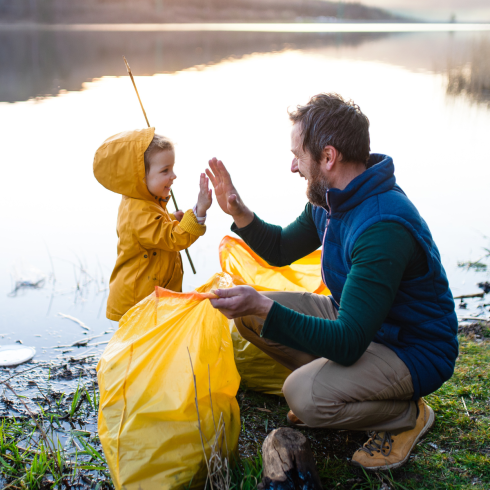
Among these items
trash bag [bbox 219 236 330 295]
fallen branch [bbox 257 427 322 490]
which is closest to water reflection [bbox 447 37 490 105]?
trash bag [bbox 219 236 330 295]

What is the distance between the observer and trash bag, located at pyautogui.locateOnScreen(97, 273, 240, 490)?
5.42 feet

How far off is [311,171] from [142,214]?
2.71 feet

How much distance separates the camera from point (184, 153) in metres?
6.54

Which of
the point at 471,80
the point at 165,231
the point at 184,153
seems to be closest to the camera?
the point at 165,231

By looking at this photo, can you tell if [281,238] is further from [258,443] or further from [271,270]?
[258,443]

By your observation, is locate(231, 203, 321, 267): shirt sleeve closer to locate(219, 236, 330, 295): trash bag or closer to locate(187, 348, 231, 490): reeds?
locate(219, 236, 330, 295): trash bag

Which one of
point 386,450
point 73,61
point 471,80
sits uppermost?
point 73,61

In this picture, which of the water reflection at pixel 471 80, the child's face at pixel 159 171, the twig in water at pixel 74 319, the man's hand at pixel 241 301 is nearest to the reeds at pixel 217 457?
the man's hand at pixel 241 301

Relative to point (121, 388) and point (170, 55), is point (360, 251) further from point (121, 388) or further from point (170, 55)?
point (170, 55)

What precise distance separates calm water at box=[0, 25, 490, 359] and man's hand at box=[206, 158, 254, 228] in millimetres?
1367

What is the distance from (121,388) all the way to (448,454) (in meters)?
1.28

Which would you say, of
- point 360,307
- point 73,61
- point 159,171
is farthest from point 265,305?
point 73,61

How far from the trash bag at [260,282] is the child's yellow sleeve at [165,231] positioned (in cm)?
27

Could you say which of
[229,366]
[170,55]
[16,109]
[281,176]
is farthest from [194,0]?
[229,366]
